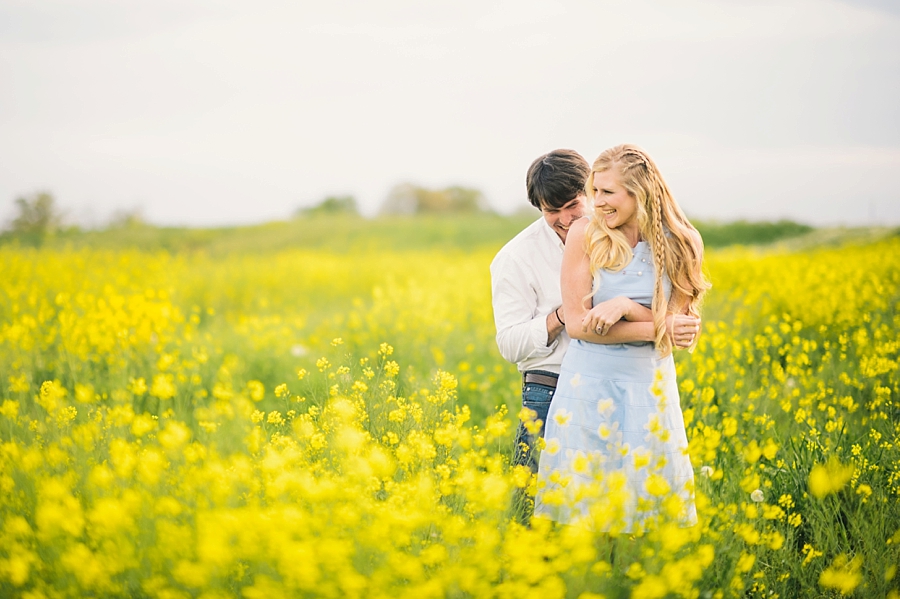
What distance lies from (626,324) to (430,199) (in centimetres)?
6027

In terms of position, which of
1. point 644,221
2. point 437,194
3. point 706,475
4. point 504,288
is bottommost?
point 706,475

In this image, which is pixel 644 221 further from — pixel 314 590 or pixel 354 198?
pixel 354 198

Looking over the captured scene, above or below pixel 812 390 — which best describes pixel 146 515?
above

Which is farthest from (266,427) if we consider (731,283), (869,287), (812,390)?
(731,283)

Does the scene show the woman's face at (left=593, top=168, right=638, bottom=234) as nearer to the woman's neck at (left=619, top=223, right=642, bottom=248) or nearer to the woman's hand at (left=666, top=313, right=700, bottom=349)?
the woman's neck at (left=619, top=223, right=642, bottom=248)

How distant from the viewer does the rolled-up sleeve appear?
2.77 m

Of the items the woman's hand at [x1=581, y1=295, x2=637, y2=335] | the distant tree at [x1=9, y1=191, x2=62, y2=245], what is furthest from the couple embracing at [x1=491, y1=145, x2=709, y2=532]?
the distant tree at [x1=9, y1=191, x2=62, y2=245]

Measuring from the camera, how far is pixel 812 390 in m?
4.40

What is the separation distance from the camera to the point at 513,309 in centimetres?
287

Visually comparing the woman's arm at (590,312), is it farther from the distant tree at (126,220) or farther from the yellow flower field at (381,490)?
the distant tree at (126,220)

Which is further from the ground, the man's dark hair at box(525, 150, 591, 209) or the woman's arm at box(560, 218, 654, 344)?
the man's dark hair at box(525, 150, 591, 209)

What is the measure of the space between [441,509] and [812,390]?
11.3 ft

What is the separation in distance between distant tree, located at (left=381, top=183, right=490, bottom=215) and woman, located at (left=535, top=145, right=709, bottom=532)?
58.2 meters

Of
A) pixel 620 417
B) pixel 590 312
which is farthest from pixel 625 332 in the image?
pixel 620 417
